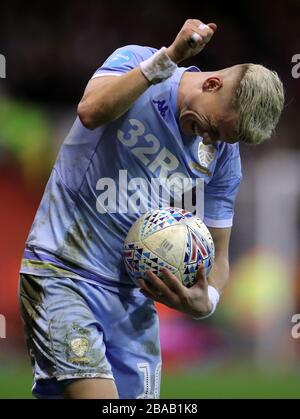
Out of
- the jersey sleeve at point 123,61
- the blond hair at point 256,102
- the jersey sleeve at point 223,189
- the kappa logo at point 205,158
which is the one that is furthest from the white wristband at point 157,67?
the jersey sleeve at point 223,189

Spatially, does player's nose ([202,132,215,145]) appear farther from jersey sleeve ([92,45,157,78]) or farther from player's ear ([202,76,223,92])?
jersey sleeve ([92,45,157,78])

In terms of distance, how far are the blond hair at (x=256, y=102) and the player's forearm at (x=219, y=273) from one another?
771mm

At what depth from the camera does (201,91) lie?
130 inches

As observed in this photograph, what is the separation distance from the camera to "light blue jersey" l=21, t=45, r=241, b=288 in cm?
338

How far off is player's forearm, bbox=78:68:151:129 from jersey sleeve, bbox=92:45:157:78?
0.45ft

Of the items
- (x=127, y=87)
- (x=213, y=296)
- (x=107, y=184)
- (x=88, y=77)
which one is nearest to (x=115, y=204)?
(x=107, y=184)

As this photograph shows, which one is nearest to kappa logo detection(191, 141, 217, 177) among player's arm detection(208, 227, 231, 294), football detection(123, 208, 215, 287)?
football detection(123, 208, 215, 287)

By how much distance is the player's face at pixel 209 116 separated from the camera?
3.24 meters

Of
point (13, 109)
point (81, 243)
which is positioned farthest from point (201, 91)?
point (13, 109)

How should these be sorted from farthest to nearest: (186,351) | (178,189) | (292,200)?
(292,200) → (186,351) → (178,189)

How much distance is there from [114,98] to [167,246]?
25.2 inches

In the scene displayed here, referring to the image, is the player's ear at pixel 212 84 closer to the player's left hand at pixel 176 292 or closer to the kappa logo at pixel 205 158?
the kappa logo at pixel 205 158

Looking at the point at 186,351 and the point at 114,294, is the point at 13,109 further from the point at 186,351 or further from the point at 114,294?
the point at 114,294
